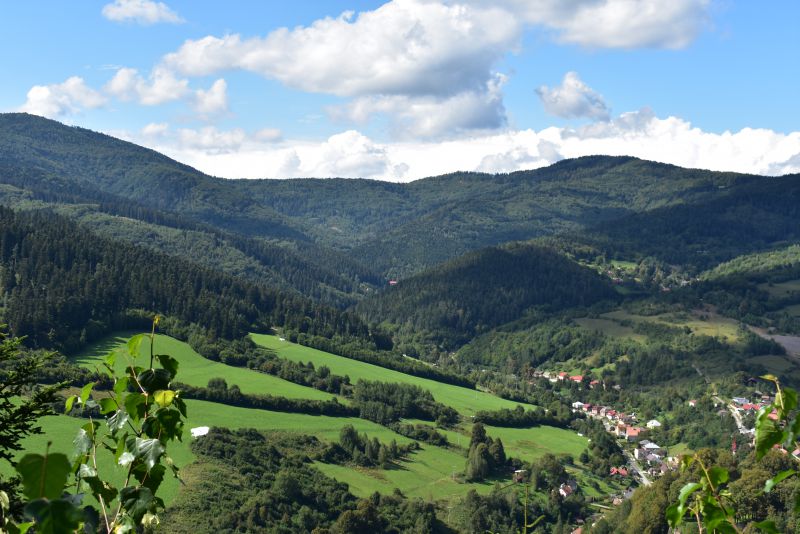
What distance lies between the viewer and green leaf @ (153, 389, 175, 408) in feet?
16.1

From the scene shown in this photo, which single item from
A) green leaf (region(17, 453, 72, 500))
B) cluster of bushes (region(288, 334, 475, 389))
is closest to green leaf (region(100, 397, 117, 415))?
green leaf (region(17, 453, 72, 500))

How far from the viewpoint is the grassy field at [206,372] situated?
338ft

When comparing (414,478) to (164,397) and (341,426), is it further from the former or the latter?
(164,397)

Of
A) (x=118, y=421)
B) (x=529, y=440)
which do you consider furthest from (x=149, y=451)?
(x=529, y=440)

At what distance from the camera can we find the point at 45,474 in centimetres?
343

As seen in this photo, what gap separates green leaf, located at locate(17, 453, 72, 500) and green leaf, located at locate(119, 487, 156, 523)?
119cm

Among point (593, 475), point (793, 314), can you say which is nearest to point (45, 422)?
point (593, 475)

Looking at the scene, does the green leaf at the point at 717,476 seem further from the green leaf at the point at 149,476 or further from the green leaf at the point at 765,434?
the green leaf at the point at 149,476

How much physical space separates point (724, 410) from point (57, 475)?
14325cm

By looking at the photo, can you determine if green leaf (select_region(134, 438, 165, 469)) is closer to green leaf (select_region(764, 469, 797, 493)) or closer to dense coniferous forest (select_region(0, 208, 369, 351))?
green leaf (select_region(764, 469, 797, 493))

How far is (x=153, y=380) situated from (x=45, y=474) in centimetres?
161

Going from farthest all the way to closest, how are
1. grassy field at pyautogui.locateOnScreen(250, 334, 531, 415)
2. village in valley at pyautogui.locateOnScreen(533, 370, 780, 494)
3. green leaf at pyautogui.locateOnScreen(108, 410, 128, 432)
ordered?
grassy field at pyautogui.locateOnScreen(250, 334, 531, 415)
village in valley at pyautogui.locateOnScreen(533, 370, 780, 494)
green leaf at pyautogui.locateOnScreen(108, 410, 128, 432)

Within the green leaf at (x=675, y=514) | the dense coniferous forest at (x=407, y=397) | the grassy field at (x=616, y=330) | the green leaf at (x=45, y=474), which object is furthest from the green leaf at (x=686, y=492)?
the grassy field at (x=616, y=330)

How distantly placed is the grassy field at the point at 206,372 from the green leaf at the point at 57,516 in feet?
328
